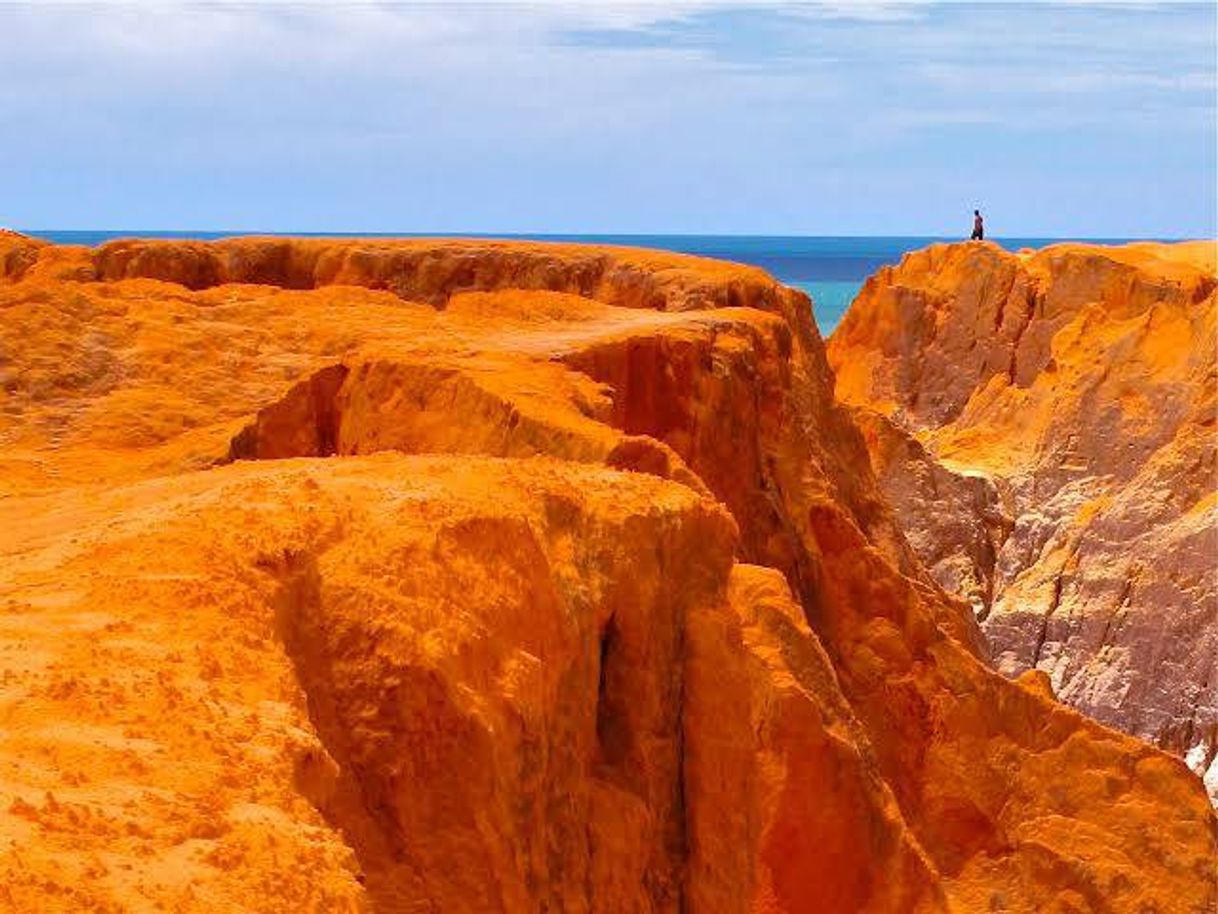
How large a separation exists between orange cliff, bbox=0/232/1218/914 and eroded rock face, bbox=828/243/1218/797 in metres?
13.1

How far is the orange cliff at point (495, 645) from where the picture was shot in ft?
25.0

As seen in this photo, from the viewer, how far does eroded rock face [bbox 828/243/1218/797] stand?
1459 inches

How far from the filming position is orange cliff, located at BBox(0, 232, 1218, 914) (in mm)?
7629

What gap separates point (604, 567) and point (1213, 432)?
3050cm

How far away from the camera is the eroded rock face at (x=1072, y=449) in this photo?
37.1 m

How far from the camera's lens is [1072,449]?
4406 centimetres

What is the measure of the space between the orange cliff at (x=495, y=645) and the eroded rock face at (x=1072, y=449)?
1307 cm

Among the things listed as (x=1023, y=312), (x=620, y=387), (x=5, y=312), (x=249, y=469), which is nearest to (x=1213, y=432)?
(x=1023, y=312)

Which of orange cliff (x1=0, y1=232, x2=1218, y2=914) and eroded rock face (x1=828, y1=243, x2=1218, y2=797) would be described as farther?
eroded rock face (x1=828, y1=243, x2=1218, y2=797)

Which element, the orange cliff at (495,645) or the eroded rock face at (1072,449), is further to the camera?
the eroded rock face at (1072,449)

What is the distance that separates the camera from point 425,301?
30766 millimetres

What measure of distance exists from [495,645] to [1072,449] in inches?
1421

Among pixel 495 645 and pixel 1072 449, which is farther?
pixel 1072 449

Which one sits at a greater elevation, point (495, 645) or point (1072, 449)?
point (495, 645)
